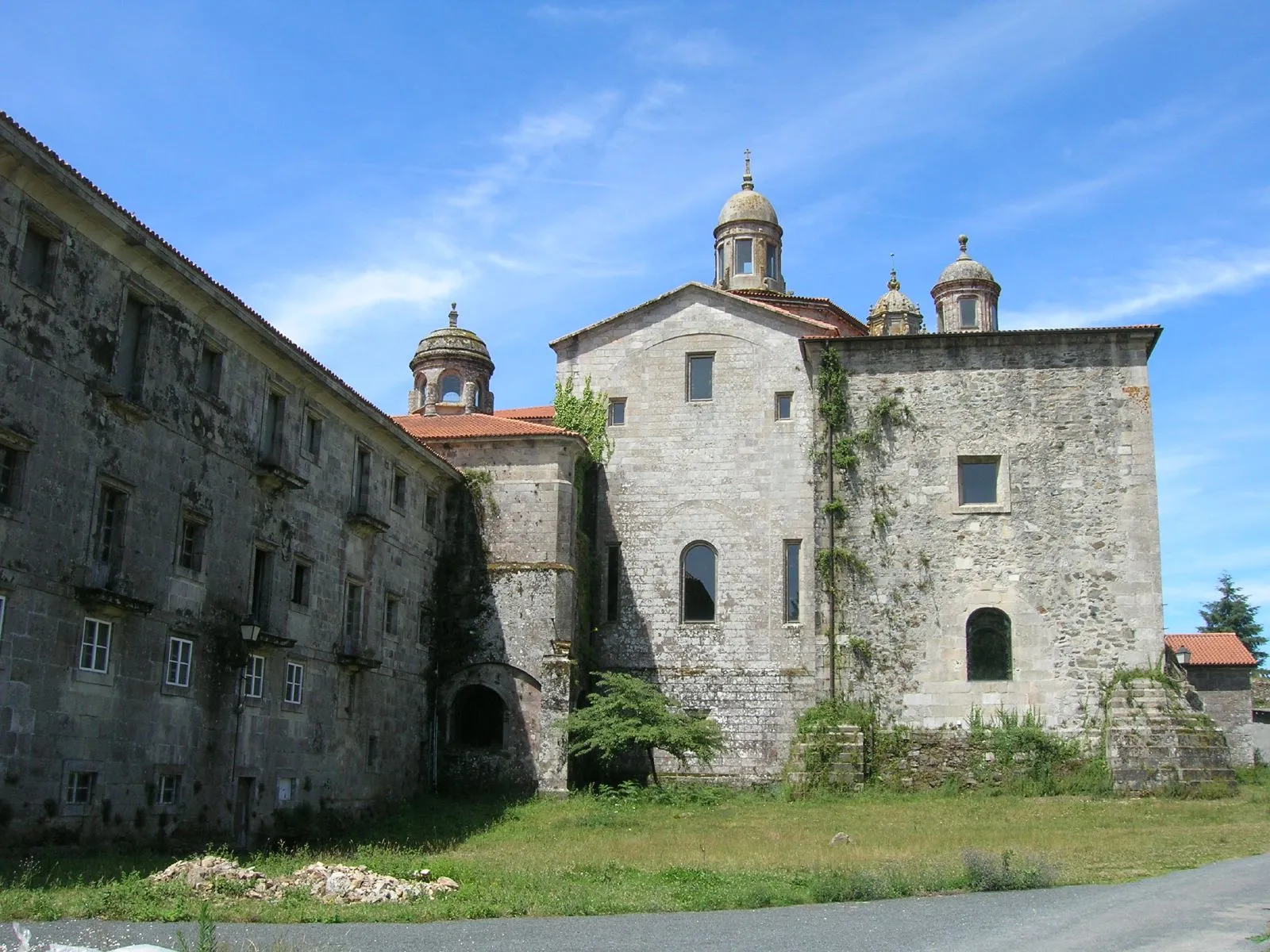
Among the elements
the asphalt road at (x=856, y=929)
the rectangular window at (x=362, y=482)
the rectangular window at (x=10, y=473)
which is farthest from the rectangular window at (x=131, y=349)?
the asphalt road at (x=856, y=929)

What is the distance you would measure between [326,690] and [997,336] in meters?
17.8

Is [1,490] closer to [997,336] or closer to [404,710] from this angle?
[404,710]

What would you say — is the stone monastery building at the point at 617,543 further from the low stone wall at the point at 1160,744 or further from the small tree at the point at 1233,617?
the small tree at the point at 1233,617

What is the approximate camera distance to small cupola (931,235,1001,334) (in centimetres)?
3809

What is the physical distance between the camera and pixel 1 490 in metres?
15.6

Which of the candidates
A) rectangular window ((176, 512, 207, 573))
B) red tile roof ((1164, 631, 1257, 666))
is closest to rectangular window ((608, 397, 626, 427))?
rectangular window ((176, 512, 207, 573))

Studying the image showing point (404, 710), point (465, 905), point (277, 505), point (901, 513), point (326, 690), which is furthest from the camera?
point (901, 513)

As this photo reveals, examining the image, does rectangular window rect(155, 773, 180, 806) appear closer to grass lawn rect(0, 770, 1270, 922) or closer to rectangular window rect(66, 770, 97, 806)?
grass lawn rect(0, 770, 1270, 922)

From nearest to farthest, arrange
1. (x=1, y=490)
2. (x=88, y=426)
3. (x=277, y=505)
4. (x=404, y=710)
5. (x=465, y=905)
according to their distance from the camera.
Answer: (x=465, y=905) → (x=1, y=490) → (x=88, y=426) → (x=277, y=505) → (x=404, y=710)

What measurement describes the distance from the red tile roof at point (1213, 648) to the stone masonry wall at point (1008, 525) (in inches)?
615

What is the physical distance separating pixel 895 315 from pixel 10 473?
36448 mm

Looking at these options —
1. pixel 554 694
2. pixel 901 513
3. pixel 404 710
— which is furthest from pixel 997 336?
pixel 404 710

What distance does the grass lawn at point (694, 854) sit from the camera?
1325cm

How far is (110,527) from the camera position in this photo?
17.7 m
